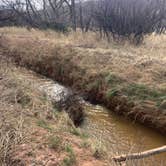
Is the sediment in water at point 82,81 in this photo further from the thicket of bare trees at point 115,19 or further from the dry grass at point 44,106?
the thicket of bare trees at point 115,19

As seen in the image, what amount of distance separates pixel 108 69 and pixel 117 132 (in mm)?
3117

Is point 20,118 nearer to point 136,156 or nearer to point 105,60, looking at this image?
point 136,156

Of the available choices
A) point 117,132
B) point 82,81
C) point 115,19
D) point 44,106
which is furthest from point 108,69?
point 115,19

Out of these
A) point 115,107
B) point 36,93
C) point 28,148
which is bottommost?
point 115,107

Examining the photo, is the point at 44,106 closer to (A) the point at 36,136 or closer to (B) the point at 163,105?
(A) the point at 36,136

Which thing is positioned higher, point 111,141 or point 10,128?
point 10,128

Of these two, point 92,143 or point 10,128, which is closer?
point 10,128

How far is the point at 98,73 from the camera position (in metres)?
10.5

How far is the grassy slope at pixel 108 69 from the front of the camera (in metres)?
8.63

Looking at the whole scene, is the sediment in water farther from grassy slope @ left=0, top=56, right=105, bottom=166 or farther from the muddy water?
grassy slope @ left=0, top=56, right=105, bottom=166

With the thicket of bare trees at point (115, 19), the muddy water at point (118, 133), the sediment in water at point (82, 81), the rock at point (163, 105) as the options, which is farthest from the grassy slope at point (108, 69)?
the thicket of bare trees at point (115, 19)

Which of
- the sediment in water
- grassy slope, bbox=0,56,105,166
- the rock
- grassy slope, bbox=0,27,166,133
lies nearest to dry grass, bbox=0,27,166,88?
grassy slope, bbox=0,27,166,133

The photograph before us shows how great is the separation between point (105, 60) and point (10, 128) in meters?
6.58

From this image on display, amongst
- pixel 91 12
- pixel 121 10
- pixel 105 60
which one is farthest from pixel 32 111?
pixel 91 12
